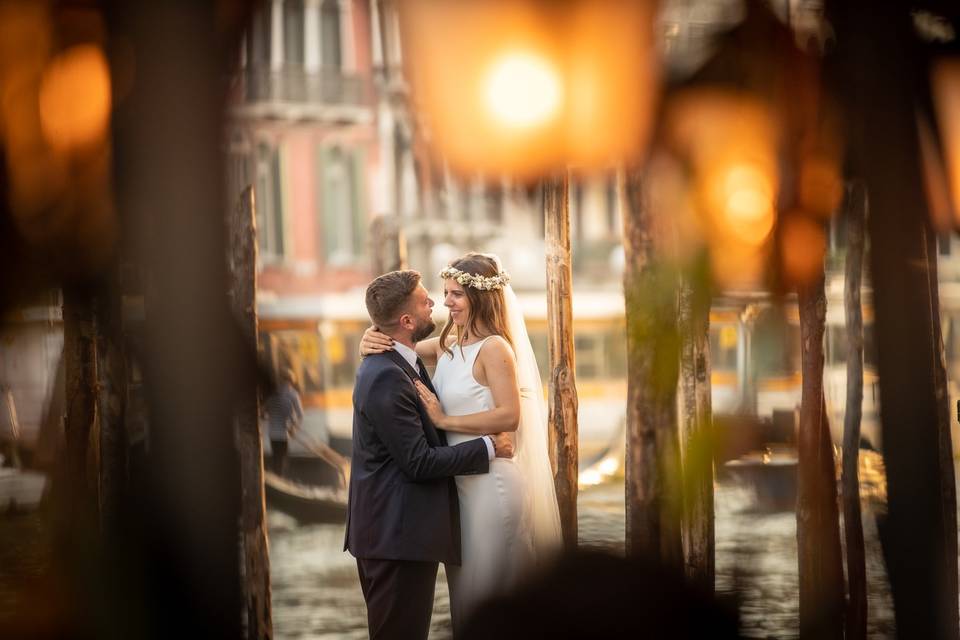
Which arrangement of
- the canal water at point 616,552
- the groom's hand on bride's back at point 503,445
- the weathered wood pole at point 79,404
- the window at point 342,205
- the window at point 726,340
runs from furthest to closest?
the window at point 342,205, the groom's hand on bride's back at point 503,445, the window at point 726,340, the canal water at point 616,552, the weathered wood pole at point 79,404

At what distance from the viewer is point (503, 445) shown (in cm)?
244

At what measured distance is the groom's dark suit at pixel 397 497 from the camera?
225cm

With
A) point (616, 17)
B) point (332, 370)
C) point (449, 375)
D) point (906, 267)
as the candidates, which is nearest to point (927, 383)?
point (906, 267)

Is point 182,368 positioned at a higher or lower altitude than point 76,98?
lower

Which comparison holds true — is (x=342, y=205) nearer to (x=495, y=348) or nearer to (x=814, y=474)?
(x=495, y=348)

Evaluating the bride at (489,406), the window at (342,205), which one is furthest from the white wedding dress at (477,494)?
the window at (342,205)

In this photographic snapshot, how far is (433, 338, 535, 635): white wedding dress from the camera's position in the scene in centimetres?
231

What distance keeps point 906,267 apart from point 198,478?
29.2 inches

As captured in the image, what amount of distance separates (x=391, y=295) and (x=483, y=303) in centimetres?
27

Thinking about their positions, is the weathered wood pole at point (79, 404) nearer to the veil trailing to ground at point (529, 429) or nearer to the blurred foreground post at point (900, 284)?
the blurred foreground post at point (900, 284)

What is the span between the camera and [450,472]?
229 centimetres

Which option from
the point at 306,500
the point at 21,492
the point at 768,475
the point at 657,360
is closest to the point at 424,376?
the point at 21,492

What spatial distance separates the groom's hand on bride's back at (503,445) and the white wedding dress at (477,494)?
24 millimetres

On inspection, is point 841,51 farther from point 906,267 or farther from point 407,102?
point 407,102
